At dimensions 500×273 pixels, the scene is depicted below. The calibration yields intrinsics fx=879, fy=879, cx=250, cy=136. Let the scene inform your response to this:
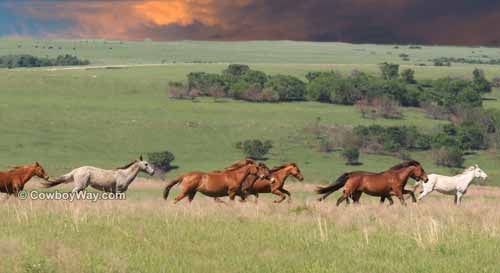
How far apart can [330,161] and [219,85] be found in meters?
43.0

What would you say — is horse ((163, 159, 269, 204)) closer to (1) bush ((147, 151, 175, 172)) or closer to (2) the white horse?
(2) the white horse

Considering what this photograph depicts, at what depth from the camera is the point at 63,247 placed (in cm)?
1522

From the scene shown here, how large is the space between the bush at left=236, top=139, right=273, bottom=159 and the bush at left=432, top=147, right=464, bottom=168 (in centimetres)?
1921

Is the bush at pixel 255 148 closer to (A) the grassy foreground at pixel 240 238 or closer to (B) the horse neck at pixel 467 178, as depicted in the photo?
(B) the horse neck at pixel 467 178

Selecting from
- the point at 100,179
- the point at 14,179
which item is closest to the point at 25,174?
the point at 14,179

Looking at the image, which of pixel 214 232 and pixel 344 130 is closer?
pixel 214 232

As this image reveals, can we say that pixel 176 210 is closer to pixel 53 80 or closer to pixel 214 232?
pixel 214 232

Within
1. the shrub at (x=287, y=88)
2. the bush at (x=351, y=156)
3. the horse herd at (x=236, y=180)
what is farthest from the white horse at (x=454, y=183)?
the shrub at (x=287, y=88)

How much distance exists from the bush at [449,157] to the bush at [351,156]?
31.2 feet

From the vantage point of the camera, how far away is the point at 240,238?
1697 cm

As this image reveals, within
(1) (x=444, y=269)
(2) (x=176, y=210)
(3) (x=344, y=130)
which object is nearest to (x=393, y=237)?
(1) (x=444, y=269)

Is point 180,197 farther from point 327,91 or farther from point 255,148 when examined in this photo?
point 327,91

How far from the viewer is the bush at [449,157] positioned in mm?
98062

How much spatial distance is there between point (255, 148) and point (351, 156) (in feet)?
35.0
